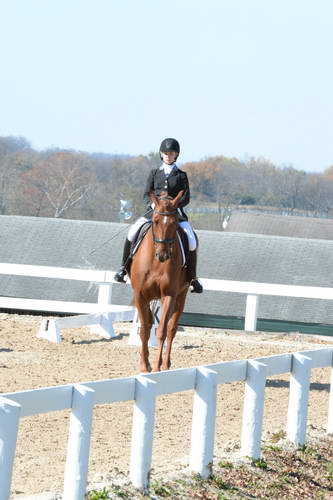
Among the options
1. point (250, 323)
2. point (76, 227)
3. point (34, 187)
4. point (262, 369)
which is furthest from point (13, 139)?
point (262, 369)

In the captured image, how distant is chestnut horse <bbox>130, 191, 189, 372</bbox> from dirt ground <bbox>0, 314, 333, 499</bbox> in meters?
0.85

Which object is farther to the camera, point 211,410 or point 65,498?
point 211,410

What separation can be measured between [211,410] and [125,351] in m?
7.44

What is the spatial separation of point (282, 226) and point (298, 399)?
53523mm

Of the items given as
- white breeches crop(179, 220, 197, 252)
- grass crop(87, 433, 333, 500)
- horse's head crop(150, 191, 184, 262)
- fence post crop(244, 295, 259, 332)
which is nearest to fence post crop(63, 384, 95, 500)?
grass crop(87, 433, 333, 500)

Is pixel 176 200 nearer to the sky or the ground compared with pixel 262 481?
nearer to the sky

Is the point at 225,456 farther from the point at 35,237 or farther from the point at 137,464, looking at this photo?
the point at 35,237

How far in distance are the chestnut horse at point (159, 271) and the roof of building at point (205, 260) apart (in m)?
11.3

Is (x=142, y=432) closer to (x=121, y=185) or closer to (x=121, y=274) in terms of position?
(x=121, y=274)

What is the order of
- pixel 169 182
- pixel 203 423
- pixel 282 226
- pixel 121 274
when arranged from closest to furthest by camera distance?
pixel 203 423 → pixel 169 182 → pixel 121 274 → pixel 282 226

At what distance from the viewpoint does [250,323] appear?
18297mm

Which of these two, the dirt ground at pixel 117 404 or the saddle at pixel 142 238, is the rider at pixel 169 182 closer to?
the saddle at pixel 142 238

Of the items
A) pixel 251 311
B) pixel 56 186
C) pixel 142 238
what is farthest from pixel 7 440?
pixel 56 186

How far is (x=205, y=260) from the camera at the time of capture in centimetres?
2598
